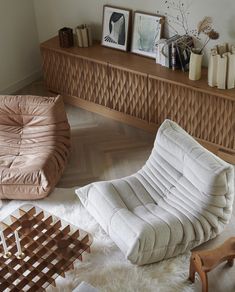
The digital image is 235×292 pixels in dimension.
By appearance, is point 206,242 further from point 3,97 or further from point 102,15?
point 102,15

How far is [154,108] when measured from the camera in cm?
414

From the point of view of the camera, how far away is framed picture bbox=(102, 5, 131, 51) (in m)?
4.27

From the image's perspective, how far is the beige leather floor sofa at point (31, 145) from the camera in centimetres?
350

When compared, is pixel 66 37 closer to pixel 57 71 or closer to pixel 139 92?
pixel 57 71

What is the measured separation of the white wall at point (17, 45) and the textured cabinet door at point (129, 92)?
116 cm

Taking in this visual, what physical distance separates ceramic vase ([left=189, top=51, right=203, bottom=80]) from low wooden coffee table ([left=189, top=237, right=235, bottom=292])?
4.74ft

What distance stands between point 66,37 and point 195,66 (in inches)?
50.4

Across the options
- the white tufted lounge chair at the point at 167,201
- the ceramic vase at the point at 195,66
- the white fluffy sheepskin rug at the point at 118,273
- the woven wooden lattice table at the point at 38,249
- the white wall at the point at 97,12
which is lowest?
the white fluffy sheepskin rug at the point at 118,273

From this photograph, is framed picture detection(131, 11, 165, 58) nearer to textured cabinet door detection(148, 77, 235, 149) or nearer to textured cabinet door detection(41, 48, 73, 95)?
textured cabinet door detection(148, 77, 235, 149)

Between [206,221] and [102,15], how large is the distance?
2.28 metres

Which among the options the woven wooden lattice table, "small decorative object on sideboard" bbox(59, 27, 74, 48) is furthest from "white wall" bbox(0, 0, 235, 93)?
the woven wooden lattice table

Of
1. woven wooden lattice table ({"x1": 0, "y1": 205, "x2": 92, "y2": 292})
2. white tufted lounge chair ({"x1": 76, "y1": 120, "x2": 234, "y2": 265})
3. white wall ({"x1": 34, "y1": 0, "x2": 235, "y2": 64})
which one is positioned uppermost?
white wall ({"x1": 34, "y1": 0, "x2": 235, "y2": 64})

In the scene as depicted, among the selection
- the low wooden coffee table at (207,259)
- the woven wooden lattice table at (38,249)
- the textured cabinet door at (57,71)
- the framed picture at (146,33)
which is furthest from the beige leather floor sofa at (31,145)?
the low wooden coffee table at (207,259)

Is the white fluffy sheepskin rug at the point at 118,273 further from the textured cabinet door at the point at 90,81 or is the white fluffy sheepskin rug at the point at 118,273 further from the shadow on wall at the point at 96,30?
the shadow on wall at the point at 96,30
